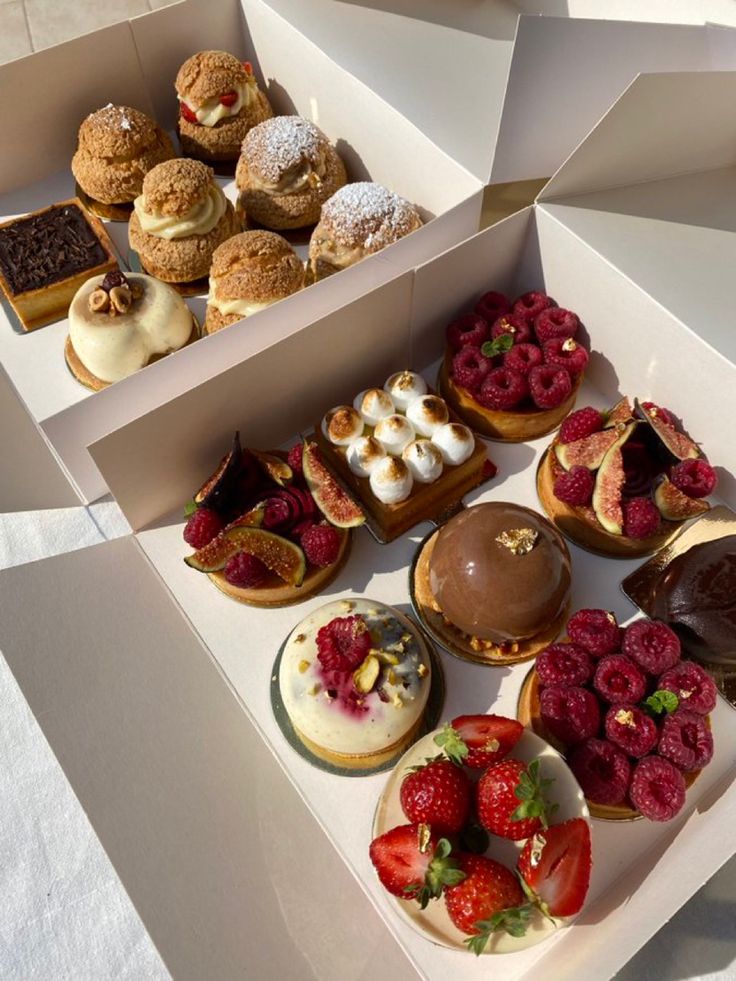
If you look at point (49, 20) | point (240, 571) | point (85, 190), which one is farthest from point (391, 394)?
point (49, 20)

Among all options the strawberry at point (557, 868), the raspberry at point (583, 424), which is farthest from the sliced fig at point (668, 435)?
the strawberry at point (557, 868)

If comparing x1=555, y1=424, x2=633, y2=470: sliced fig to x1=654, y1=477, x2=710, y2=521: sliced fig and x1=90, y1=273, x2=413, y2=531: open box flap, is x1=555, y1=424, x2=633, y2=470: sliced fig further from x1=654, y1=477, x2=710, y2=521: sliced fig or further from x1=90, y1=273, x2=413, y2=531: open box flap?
x1=90, y1=273, x2=413, y2=531: open box flap

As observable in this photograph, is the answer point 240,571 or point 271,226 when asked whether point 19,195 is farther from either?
point 240,571

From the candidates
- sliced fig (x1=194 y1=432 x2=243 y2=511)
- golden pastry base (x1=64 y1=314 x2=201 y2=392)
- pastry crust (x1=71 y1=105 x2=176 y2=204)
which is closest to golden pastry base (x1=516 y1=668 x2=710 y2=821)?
sliced fig (x1=194 y1=432 x2=243 y2=511)

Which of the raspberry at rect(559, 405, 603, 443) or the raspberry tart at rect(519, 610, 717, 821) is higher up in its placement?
the raspberry at rect(559, 405, 603, 443)

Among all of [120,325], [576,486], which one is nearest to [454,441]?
[576,486]

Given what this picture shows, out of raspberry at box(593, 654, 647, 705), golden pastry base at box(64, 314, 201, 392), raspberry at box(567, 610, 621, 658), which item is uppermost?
golden pastry base at box(64, 314, 201, 392)
